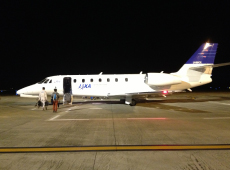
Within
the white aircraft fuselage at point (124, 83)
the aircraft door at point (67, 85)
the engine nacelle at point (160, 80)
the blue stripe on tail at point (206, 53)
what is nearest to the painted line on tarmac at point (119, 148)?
the engine nacelle at point (160, 80)

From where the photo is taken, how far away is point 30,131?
7.81 metres

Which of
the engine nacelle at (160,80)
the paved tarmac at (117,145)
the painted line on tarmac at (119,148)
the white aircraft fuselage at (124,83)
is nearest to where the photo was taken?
the paved tarmac at (117,145)

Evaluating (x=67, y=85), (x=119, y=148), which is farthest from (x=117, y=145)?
(x=67, y=85)

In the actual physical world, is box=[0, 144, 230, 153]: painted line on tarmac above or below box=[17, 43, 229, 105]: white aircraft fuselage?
below

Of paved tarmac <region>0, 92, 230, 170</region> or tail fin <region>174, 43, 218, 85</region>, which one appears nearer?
paved tarmac <region>0, 92, 230, 170</region>

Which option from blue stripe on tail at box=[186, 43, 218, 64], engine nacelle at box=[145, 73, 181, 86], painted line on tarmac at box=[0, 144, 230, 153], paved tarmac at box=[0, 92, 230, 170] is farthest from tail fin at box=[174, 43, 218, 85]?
painted line on tarmac at box=[0, 144, 230, 153]

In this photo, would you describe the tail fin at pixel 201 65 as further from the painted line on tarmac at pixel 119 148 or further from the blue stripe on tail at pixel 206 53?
the painted line on tarmac at pixel 119 148

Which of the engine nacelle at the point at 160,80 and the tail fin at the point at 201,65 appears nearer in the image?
the engine nacelle at the point at 160,80

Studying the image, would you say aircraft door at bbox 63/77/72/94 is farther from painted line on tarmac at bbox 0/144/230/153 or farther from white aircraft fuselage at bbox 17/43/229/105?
painted line on tarmac at bbox 0/144/230/153

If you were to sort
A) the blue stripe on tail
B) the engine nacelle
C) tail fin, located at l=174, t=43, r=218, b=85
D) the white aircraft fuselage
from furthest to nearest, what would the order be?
the blue stripe on tail
tail fin, located at l=174, t=43, r=218, b=85
the white aircraft fuselage
the engine nacelle

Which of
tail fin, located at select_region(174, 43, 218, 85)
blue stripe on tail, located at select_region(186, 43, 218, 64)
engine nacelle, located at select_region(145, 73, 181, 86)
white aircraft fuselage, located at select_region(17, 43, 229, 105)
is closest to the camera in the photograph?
engine nacelle, located at select_region(145, 73, 181, 86)

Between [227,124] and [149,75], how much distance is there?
856 centimetres

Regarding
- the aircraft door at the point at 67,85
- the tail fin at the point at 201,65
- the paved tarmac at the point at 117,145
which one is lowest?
the paved tarmac at the point at 117,145

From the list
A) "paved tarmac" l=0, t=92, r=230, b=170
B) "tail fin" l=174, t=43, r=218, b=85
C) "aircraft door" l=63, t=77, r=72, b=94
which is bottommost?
"paved tarmac" l=0, t=92, r=230, b=170
